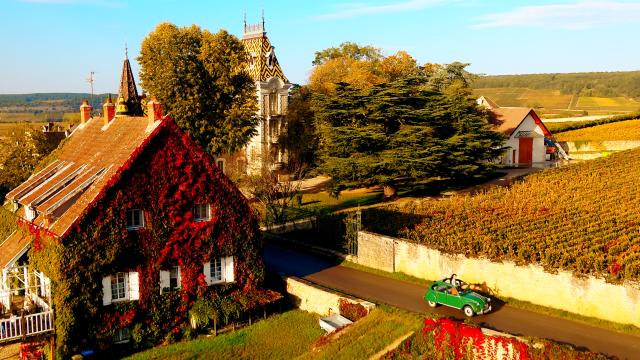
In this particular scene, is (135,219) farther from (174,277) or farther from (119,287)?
(174,277)

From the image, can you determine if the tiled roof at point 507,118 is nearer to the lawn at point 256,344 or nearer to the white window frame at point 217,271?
the lawn at point 256,344

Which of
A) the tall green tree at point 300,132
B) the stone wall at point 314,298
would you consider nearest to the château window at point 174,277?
the stone wall at point 314,298

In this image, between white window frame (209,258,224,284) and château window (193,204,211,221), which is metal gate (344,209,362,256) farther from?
château window (193,204,211,221)

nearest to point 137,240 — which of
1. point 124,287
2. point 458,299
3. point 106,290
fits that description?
point 124,287

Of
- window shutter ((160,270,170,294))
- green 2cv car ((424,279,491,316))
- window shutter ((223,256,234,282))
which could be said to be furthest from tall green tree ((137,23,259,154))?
green 2cv car ((424,279,491,316))

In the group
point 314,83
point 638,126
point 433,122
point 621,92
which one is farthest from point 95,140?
point 621,92
